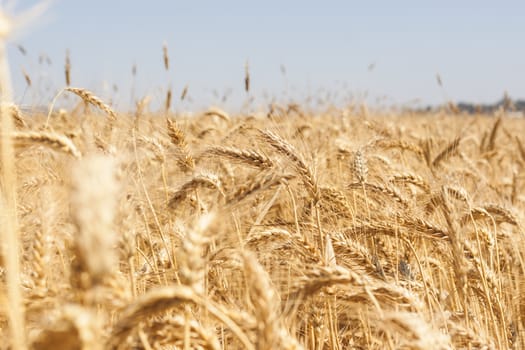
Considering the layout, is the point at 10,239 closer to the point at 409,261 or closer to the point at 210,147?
the point at 210,147

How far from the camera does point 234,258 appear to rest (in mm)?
1919

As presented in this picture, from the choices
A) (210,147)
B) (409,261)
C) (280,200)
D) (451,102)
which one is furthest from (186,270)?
(451,102)

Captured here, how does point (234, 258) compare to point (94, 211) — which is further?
point (234, 258)

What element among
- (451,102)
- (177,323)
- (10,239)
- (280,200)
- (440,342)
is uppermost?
(451,102)

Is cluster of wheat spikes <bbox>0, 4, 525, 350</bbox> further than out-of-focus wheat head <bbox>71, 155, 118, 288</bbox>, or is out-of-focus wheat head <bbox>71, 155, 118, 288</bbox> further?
cluster of wheat spikes <bbox>0, 4, 525, 350</bbox>

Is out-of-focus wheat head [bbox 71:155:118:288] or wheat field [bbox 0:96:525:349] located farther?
wheat field [bbox 0:96:525:349]

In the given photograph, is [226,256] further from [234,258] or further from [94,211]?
[94,211]

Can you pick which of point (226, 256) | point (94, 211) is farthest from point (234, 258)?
Result: point (94, 211)

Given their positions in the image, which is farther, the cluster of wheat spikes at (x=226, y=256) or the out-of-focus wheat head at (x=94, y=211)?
the cluster of wheat spikes at (x=226, y=256)

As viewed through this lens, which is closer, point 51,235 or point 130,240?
point 130,240

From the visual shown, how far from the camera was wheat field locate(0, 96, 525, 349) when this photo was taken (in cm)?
94

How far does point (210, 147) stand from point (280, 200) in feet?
3.81

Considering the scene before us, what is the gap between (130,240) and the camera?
1.23m

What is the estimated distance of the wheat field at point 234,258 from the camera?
94cm
